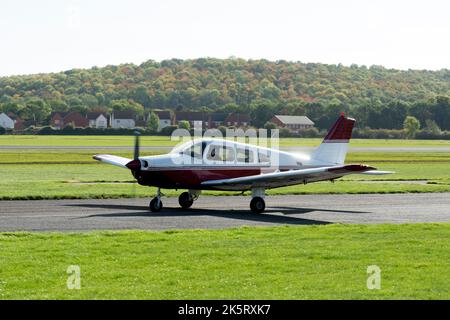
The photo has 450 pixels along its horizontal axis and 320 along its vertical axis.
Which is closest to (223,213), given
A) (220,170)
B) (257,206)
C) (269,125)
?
(257,206)

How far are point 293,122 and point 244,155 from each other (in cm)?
14667

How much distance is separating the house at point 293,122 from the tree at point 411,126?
22.5 meters

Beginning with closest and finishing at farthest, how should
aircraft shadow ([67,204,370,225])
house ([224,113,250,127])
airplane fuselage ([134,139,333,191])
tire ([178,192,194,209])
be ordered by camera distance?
aircraft shadow ([67,204,370,225]), airplane fuselage ([134,139,333,191]), tire ([178,192,194,209]), house ([224,113,250,127])

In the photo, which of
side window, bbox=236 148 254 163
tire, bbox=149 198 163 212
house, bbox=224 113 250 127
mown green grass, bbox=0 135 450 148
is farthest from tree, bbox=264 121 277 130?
tire, bbox=149 198 163 212

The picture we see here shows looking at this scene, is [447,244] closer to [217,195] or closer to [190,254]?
[190,254]

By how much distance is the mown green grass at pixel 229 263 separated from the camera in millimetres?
12461

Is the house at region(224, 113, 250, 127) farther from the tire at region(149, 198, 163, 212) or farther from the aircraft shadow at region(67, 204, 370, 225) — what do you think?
the tire at region(149, 198, 163, 212)

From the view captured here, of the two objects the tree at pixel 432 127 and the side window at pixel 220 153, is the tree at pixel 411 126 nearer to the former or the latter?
the tree at pixel 432 127

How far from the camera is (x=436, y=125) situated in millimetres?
179500

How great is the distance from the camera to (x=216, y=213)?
26516 mm

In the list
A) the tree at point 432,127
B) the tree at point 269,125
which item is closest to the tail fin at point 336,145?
the tree at point 269,125

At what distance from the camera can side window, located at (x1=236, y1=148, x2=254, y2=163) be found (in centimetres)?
2766

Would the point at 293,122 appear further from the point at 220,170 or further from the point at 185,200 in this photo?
the point at 220,170

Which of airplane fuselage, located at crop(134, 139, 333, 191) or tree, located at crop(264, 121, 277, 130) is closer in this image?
airplane fuselage, located at crop(134, 139, 333, 191)
